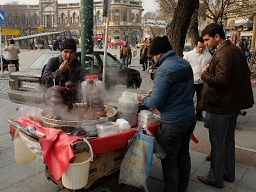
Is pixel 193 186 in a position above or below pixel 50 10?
below

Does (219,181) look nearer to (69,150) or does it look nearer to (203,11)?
(69,150)

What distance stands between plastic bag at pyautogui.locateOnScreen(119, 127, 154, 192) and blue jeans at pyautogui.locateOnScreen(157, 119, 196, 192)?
0.28m

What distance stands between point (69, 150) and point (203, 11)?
1627 cm

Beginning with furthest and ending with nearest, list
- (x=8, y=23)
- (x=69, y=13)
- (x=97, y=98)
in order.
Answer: (x=69, y=13)
(x=8, y=23)
(x=97, y=98)

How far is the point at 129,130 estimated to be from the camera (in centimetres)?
268

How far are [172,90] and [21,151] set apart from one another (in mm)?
1778

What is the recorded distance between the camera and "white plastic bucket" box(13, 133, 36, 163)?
2846mm

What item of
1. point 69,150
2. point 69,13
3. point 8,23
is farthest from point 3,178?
point 69,13

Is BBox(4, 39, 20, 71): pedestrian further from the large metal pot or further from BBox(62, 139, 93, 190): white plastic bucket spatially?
BBox(62, 139, 93, 190): white plastic bucket

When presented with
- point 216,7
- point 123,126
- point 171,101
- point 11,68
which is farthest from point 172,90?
point 216,7

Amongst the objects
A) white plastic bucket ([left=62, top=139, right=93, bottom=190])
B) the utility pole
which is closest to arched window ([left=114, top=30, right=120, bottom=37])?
the utility pole

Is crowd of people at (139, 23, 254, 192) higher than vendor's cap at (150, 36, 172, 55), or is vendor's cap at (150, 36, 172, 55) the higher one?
vendor's cap at (150, 36, 172, 55)

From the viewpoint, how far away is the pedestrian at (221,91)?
308cm

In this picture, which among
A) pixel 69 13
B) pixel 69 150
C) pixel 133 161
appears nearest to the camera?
pixel 69 150
